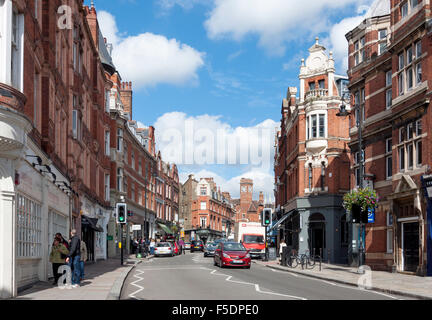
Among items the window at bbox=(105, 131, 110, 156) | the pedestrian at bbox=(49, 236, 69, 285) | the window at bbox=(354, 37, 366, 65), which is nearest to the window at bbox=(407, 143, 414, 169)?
the window at bbox=(354, 37, 366, 65)

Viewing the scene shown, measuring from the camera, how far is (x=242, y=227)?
48.1m

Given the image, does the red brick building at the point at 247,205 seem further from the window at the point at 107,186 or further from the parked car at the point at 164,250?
the window at the point at 107,186

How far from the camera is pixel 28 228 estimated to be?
16594 mm

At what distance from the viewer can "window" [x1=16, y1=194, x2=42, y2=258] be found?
50.3ft

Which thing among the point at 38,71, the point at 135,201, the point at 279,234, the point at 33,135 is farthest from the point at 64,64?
the point at 279,234

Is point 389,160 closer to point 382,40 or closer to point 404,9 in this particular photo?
point 382,40

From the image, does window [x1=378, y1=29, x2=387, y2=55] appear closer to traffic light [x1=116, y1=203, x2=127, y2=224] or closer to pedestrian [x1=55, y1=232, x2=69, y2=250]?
traffic light [x1=116, y1=203, x2=127, y2=224]

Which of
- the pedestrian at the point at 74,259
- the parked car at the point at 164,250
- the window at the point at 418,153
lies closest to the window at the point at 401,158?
the window at the point at 418,153

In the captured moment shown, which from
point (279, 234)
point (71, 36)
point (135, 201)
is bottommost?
point (279, 234)

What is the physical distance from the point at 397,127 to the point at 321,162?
17962 millimetres

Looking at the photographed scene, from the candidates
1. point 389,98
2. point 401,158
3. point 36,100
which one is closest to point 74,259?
point 36,100

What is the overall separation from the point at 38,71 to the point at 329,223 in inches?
1146

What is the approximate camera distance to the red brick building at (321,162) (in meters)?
42.4
